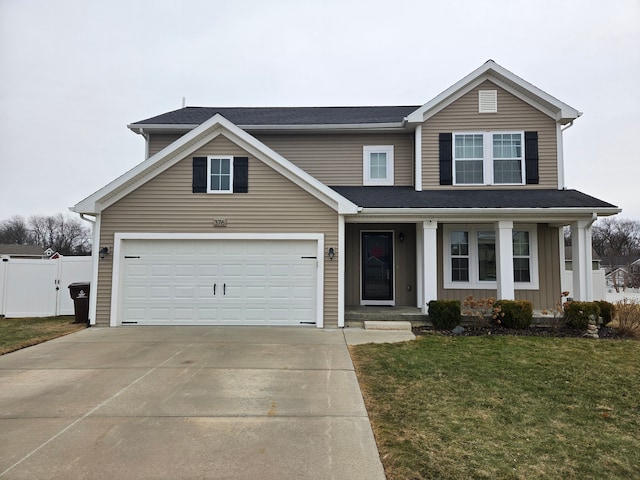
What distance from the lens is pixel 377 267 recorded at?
1138 centimetres

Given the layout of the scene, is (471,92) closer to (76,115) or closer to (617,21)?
(617,21)

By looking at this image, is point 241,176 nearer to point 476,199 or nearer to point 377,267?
point 377,267

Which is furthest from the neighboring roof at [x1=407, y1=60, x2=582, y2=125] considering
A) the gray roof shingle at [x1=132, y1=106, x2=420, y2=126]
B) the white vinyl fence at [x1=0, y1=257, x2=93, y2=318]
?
the white vinyl fence at [x1=0, y1=257, x2=93, y2=318]

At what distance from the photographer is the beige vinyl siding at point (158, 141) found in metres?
12.0

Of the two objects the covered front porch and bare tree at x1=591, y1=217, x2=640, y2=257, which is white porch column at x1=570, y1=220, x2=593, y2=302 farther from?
bare tree at x1=591, y1=217, x2=640, y2=257

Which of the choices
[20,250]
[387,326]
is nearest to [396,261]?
[387,326]

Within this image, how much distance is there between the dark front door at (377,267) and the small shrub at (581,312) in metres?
4.47

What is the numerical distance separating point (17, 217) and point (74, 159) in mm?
50415

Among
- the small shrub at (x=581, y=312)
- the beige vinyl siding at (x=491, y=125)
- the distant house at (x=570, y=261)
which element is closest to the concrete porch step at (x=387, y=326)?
the small shrub at (x=581, y=312)

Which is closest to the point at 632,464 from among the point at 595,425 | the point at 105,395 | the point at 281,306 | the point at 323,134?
the point at 595,425

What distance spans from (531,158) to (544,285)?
11.9 feet

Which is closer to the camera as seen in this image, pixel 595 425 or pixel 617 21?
pixel 595 425

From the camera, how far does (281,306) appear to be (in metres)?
9.52

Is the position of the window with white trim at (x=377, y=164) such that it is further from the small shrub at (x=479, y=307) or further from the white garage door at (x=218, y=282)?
the small shrub at (x=479, y=307)
